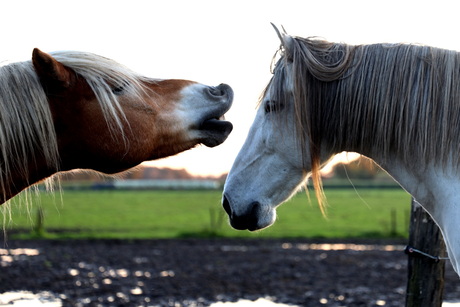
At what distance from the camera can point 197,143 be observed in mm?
3266

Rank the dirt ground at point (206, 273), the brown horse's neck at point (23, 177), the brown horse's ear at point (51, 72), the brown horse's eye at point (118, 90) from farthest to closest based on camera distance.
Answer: the dirt ground at point (206, 273)
the brown horse's eye at point (118, 90)
the brown horse's neck at point (23, 177)
the brown horse's ear at point (51, 72)

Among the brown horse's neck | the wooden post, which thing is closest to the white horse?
the brown horse's neck

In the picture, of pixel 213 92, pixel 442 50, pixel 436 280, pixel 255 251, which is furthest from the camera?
pixel 255 251

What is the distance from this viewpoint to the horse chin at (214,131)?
3.24 m

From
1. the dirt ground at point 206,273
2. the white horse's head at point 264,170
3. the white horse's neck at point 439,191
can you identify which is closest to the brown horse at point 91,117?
the white horse's head at point 264,170

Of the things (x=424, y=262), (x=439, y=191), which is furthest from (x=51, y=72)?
(x=424, y=262)

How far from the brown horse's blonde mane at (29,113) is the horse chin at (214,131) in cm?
45

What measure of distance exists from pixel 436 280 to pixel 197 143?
277 cm

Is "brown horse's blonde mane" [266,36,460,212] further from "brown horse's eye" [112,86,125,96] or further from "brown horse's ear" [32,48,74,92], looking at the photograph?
"brown horse's ear" [32,48,74,92]

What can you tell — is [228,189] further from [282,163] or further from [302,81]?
[302,81]

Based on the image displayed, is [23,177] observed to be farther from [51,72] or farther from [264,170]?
[264,170]

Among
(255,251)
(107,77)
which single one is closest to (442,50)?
(107,77)

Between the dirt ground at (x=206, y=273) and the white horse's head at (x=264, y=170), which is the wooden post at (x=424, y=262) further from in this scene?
the dirt ground at (x=206, y=273)

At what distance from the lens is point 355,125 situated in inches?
114
